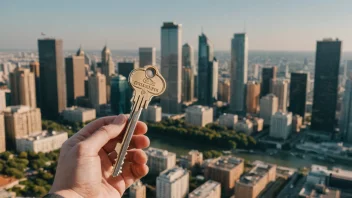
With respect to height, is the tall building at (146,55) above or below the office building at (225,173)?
above

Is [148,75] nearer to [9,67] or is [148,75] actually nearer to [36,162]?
[36,162]

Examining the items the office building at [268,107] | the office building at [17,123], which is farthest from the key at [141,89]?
the office building at [268,107]

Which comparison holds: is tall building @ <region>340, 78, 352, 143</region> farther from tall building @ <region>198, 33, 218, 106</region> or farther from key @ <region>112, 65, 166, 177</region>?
key @ <region>112, 65, 166, 177</region>

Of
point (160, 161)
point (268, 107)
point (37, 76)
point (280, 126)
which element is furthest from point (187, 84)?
point (160, 161)

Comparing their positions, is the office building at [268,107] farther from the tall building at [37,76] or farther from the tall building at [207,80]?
the tall building at [37,76]

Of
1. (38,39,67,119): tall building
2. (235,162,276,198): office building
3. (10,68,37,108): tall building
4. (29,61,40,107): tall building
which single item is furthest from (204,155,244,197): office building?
(29,61,40,107): tall building
